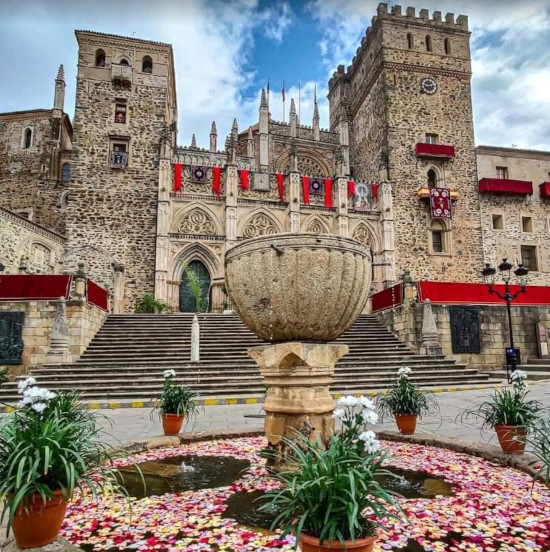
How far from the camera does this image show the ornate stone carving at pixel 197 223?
78.7 feet

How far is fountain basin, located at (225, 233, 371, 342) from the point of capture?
3.85m

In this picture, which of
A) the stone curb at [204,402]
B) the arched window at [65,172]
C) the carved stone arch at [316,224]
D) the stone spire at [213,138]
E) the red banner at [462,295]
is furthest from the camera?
the stone spire at [213,138]

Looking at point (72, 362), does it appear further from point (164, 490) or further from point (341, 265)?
point (341, 265)

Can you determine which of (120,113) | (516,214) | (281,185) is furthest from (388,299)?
(120,113)

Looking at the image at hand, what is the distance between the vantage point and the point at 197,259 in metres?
23.8

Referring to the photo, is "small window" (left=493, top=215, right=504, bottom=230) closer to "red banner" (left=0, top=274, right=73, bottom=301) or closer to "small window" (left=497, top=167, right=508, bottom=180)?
"small window" (left=497, top=167, right=508, bottom=180)

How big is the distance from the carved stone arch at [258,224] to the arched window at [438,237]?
32.4 feet

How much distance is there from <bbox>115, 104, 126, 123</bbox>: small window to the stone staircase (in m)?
13.9

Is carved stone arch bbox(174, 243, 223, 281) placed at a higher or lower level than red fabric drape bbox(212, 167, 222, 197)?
lower

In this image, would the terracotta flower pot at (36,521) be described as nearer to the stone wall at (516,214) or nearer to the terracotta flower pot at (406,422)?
the terracotta flower pot at (406,422)

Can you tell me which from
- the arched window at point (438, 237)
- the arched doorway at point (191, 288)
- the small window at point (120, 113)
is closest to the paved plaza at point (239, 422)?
the arched doorway at point (191, 288)

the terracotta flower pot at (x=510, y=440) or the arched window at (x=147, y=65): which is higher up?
the arched window at (x=147, y=65)

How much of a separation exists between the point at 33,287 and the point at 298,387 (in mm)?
12348

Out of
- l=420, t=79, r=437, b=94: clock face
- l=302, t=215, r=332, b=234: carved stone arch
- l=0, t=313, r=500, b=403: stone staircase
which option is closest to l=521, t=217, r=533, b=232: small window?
l=420, t=79, r=437, b=94: clock face
